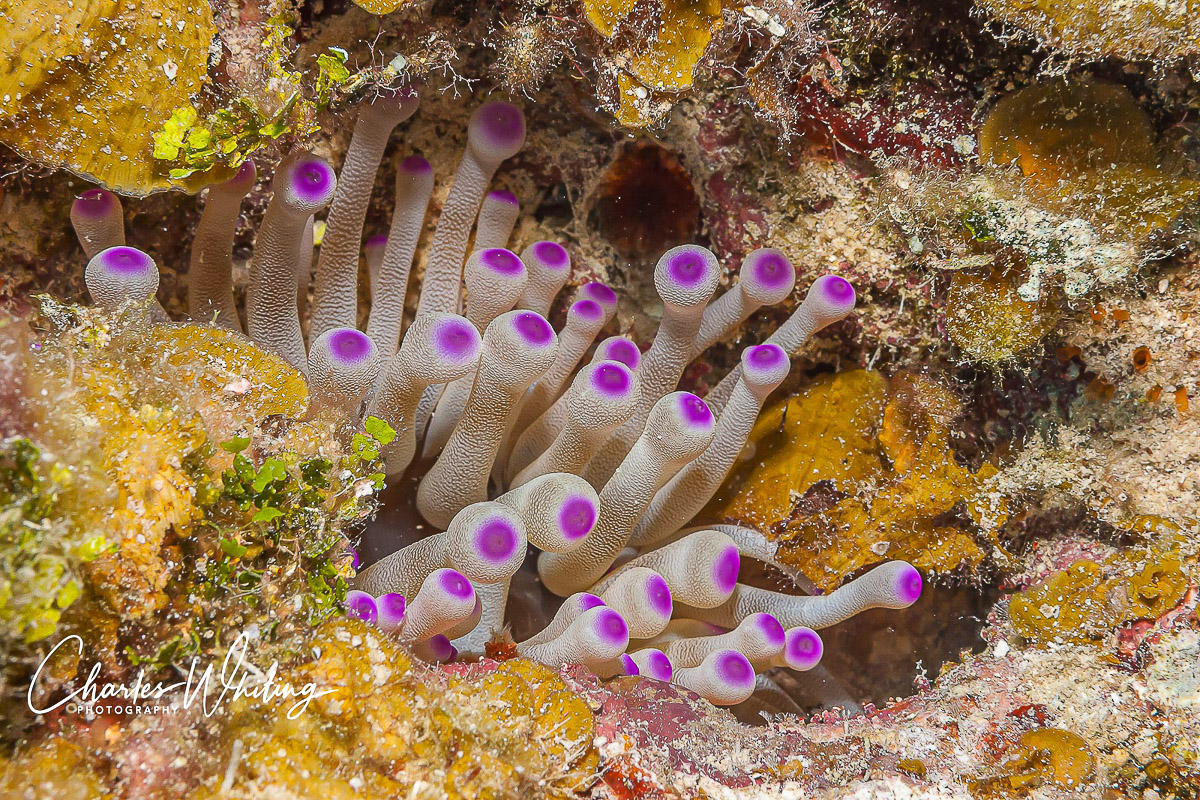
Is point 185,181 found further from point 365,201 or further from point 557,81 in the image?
point 557,81

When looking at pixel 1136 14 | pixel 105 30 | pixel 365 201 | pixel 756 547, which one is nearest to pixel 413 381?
pixel 365 201

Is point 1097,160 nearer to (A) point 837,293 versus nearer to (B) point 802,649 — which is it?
(A) point 837,293

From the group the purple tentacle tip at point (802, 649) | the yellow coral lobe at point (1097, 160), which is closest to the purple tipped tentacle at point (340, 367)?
the purple tentacle tip at point (802, 649)

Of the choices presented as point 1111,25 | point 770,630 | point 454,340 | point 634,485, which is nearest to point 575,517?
point 634,485

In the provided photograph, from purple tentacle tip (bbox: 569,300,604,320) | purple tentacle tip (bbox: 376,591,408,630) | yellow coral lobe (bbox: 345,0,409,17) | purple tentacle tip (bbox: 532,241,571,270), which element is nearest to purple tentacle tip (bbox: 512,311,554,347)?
purple tentacle tip (bbox: 569,300,604,320)

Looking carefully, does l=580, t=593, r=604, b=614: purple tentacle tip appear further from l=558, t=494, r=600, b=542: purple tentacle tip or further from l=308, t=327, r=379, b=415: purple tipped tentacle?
l=308, t=327, r=379, b=415: purple tipped tentacle

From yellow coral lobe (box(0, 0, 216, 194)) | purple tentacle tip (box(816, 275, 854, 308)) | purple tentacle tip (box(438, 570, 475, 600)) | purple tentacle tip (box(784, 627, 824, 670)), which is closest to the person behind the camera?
yellow coral lobe (box(0, 0, 216, 194))

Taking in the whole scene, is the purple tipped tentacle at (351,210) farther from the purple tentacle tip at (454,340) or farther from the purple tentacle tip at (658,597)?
the purple tentacle tip at (658,597)
